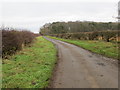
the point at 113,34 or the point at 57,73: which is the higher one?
the point at 113,34

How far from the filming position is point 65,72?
7.64m

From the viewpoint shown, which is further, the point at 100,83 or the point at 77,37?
the point at 77,37

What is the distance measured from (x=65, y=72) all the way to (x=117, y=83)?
2798 mm

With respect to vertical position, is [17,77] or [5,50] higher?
[5,50]

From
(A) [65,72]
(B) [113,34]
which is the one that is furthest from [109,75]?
(B) [113,34]

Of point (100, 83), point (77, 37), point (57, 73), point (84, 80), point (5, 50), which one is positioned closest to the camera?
point (100, 83)

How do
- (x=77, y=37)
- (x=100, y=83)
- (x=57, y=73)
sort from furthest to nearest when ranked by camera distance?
(x=77, y=37) < (x=57, y=73) < (x=100, y=83)

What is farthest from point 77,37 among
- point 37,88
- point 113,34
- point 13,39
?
point 37,88

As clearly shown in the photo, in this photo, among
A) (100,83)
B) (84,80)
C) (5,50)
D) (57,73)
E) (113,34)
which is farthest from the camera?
(113,34)

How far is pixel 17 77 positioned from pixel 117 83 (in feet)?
15.5

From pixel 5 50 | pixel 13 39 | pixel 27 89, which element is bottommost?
pixel 27 89

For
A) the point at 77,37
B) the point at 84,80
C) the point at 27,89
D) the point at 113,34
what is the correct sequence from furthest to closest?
the point at 77,37, the point at 113,34, the point at 84,80, the point at 27,89

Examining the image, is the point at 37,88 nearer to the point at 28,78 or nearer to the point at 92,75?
the point at 28,78

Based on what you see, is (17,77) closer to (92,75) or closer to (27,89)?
(27,89)
